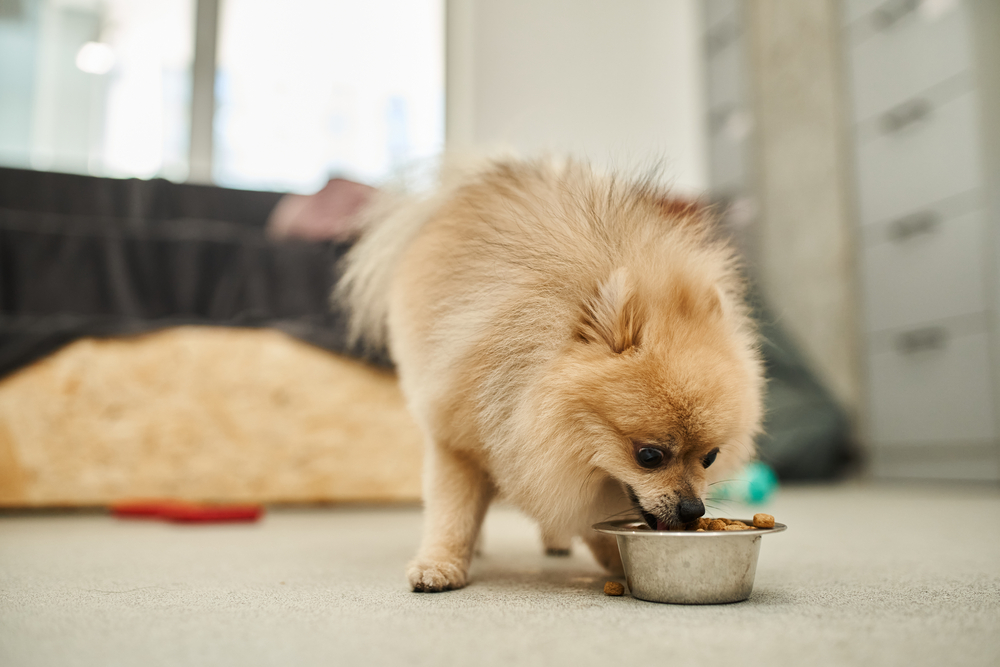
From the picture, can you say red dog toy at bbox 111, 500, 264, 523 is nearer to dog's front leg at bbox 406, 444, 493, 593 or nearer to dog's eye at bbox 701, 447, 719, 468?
dog's front leg at bbox 406, 444, 493, 593

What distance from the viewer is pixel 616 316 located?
3.94ft

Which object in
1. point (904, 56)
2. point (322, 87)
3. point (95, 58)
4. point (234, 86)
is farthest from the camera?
point (322, 87)

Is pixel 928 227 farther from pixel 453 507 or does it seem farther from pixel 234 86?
pixel 234 86

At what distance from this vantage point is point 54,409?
2.59 metres

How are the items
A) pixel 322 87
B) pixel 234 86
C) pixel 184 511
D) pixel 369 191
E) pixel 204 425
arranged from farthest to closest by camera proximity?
1. pixel 322 87
2. pixel 234 86
3. pixel 369 191
4. pixel 204 425
5. pixel 184 511

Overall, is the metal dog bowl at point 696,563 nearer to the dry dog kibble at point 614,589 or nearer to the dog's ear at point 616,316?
the dry dog kibble at point 614,589

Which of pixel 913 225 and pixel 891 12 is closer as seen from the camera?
pixel 913 225

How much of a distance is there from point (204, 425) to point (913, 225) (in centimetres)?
355

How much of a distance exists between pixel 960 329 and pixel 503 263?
10.0ft

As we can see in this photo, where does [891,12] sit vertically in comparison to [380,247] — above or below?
above

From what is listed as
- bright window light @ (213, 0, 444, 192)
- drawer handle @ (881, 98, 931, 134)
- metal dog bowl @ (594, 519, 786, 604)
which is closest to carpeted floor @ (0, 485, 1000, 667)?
metal dog bowl @ (594, 519, 786, 604)

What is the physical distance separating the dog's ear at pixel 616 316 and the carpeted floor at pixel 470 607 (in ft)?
1.43

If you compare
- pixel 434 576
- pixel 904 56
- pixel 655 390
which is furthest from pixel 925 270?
pixel 434 576

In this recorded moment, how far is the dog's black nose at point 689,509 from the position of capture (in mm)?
1184
